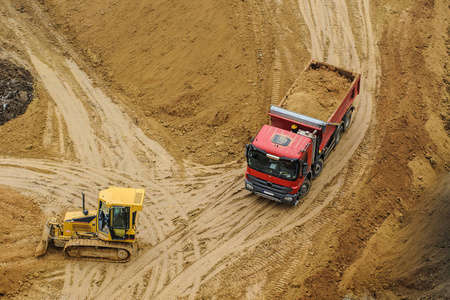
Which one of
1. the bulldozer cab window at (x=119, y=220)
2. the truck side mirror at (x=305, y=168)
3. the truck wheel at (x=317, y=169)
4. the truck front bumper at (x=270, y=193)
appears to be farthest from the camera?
the truck wheel at (x=317, y=169)

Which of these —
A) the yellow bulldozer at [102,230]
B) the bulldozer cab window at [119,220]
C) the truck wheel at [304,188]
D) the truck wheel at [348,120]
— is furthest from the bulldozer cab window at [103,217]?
the truck wheel at [348,120]

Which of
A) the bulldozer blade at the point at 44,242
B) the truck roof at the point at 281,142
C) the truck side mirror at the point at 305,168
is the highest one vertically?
the truck roof at the point at 281,142

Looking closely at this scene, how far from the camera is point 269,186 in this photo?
62.5ft

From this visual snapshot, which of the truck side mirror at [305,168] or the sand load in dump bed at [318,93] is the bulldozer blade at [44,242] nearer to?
the truck side mirror at [305,168]

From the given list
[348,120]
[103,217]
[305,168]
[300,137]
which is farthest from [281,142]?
[103,217]

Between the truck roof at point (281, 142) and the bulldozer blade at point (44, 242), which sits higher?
the truck roof at point (281, 142)

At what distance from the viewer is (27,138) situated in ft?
73.8

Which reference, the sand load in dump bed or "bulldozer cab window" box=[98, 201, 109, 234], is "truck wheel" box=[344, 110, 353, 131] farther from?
"bulldozer cab window" box=[98, 201, 109, 234]

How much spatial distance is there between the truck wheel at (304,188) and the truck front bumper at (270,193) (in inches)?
15.7

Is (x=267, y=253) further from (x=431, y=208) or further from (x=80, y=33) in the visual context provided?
(x=80, y=33)

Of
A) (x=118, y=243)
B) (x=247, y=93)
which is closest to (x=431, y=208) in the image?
(x=247, y=93)

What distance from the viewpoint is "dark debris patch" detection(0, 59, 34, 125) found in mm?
23625

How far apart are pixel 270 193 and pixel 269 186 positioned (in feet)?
0.94

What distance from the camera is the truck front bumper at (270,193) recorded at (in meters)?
19.0
